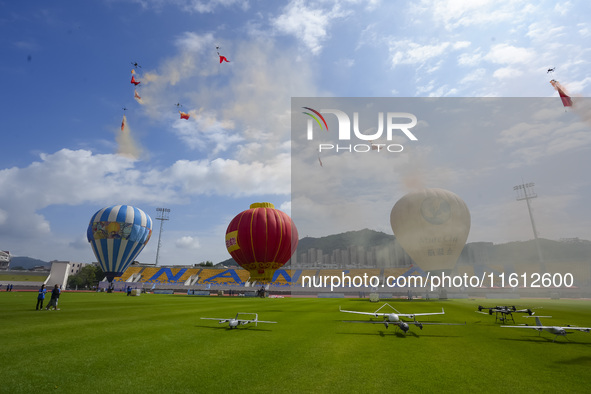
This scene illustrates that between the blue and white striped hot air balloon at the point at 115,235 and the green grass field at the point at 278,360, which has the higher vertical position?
the blue and white striped hot air balloon at the point at 115,235

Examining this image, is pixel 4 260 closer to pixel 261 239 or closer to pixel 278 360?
pixel 261 239

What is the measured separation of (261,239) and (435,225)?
113 ft

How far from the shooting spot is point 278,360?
1059cm

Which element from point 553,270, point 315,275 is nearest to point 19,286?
point 315,275

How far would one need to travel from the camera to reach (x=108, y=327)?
16188 millimetres

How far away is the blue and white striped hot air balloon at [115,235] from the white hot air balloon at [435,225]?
61425 mm

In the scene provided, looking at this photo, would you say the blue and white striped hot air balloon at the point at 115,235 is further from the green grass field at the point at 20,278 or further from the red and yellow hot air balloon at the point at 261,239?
the green grass field at the point at 20,278

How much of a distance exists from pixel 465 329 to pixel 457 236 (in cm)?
4708

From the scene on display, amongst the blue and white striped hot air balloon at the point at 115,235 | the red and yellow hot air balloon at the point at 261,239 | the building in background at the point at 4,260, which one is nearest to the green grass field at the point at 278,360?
the red and yellow hot air balloon at the point at 261,239

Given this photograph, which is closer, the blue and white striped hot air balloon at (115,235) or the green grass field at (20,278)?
the blue and white striped hot air balloon at (115,235)

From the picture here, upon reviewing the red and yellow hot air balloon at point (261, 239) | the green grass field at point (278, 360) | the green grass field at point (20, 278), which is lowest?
the green grass field at point (278, 360)

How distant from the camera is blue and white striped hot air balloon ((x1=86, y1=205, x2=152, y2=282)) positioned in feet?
229

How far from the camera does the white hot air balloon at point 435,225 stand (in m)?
59.1

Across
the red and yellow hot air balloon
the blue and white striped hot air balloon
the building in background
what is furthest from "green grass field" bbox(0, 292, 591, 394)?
the building in background
